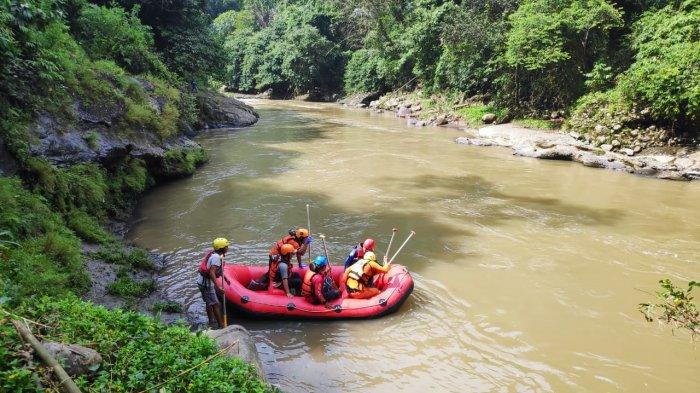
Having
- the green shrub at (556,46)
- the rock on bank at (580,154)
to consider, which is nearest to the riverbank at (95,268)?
the rock on bank at (580,154)

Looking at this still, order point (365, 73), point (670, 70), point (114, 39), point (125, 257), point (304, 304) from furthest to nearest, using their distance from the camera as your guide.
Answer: point (365, 73), point (670, 70), point (114, 39), point (125, 257), point (304, 304)

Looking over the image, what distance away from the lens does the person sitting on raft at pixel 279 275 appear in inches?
273

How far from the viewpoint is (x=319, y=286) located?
→ 6656 mm

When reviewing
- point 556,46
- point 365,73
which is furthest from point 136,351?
point 365,73

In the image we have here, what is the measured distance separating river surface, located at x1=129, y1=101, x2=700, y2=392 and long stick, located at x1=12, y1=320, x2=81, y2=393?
2771mm

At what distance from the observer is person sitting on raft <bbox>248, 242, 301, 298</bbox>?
273 inches

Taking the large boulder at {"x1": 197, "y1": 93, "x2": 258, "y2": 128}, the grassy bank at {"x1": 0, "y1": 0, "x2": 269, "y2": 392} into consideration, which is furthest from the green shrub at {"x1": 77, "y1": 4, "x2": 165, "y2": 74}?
the large boulder at {"x1": 197, "y1": 93, "x2": 258, "y2": 128}

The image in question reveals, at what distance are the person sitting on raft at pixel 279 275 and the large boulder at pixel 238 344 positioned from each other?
2.09m

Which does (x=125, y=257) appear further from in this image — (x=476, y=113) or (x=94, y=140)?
(x=476, y=113)

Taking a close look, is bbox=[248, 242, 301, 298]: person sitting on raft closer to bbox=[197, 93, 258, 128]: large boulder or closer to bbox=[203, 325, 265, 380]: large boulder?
bbox=[203, 325, 265, 380]: large boulder

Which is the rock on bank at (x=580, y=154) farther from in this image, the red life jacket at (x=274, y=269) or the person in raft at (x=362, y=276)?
the red life jacket at (x=274, y=269)

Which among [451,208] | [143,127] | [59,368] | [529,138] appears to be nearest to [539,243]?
[451,208]

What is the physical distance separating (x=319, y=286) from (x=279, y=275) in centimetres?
76

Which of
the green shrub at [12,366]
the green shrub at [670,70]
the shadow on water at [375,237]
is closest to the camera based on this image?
the green shrub at [12,366]
